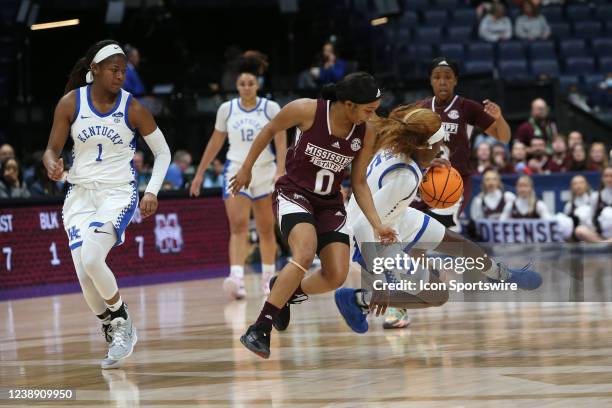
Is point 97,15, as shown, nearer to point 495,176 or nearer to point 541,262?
point 495,176

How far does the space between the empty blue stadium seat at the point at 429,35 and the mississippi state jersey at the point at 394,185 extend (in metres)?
11.9

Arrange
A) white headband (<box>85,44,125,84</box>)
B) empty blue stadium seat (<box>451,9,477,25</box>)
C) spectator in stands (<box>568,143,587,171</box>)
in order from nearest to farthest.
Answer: white headband (<box>85,44,125,84</box>) → spectator in stands (<box>568,143,587,171</box>) → empty blue stadium seat (<box>451,9,477,25</box>)

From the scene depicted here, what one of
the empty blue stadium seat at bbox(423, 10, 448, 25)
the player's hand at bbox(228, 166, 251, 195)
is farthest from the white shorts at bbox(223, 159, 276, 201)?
the empty blue stadium seat at bbox(423, 10, 448, 25)

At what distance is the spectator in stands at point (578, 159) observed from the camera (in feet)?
49.6

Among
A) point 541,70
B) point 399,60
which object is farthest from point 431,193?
point 541,70

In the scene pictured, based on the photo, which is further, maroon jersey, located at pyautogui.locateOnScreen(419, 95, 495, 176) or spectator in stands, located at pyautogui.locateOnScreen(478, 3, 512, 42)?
spectator in stands, located at pyautogui.locateOnScreen(478, 3, 512, 42)

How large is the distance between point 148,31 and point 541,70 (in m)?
6.57

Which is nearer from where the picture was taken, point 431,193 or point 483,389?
point 483,389

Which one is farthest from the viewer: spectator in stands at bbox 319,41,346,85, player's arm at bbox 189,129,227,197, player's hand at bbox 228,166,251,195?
spectator in stands at bbox 319,41,346,85

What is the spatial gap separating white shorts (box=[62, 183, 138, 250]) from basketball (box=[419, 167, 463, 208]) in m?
2.22

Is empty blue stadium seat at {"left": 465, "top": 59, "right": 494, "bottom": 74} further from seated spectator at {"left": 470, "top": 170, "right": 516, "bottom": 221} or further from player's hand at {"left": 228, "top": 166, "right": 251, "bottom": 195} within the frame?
player's hand at {"left": 228, "top": 166, "right": 251, "bottom": 195}

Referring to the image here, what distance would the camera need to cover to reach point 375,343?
7.52 m

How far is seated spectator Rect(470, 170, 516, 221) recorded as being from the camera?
14.3 m

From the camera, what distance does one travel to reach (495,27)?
19391mm
